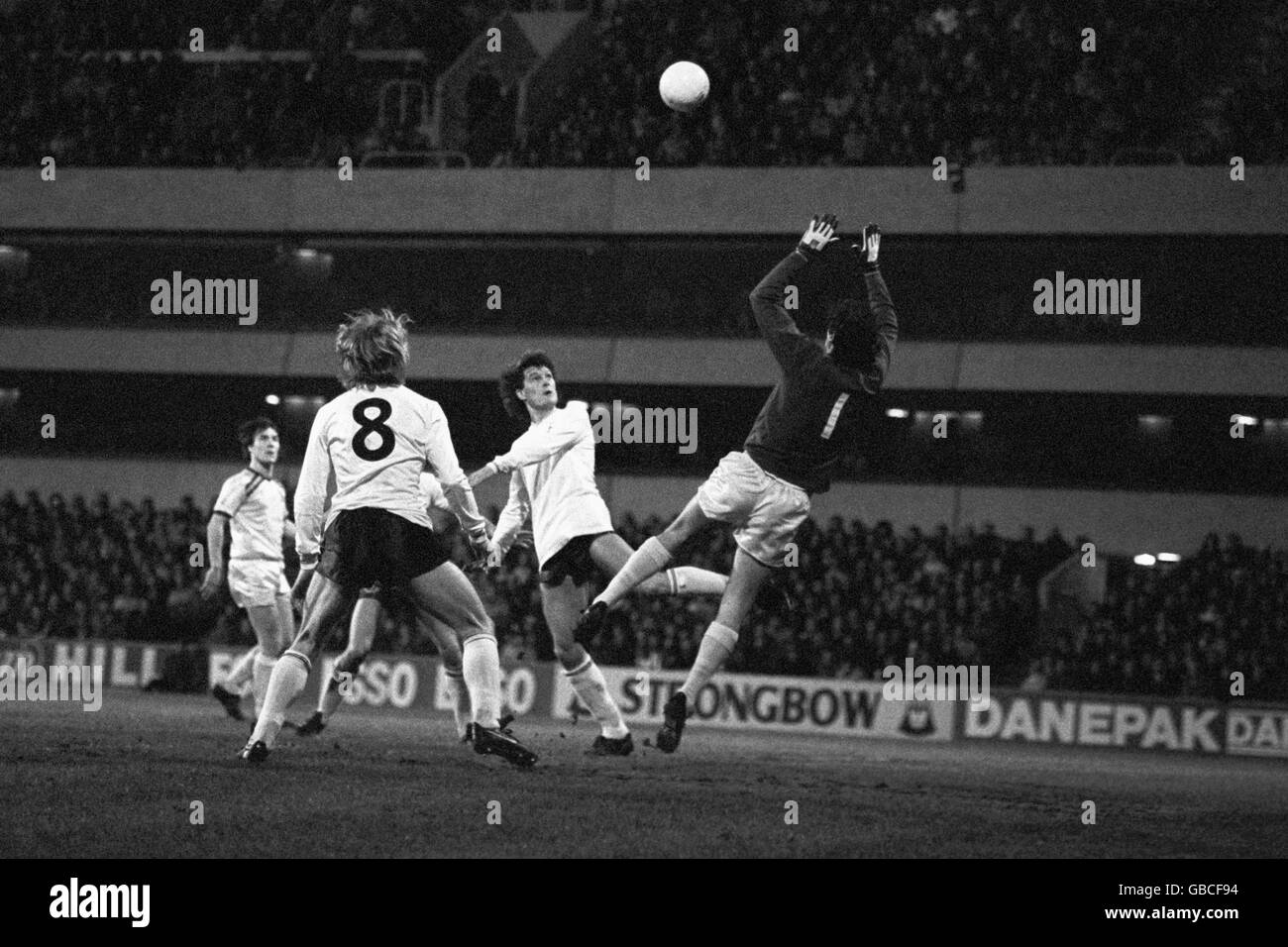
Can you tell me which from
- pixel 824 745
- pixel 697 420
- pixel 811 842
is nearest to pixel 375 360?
pixel 811 842

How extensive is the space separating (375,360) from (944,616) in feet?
50.4

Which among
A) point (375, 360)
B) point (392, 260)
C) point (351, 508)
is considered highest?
point (392, 260)

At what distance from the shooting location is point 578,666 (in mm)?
12445

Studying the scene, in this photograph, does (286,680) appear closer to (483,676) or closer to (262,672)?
(483,676)

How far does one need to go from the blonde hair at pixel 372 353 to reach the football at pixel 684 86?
332 inches

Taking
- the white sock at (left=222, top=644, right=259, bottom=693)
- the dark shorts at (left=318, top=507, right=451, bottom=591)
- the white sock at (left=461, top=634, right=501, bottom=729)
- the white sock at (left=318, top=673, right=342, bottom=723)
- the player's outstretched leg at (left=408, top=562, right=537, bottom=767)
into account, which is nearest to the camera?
the dark shorts at (left=318, top=507, right=451, bottom=591)

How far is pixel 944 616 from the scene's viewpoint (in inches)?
971

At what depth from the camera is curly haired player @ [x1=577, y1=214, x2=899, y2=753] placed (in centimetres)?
1140

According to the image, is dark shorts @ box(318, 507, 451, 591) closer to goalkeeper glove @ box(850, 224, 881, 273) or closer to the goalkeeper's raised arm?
the goalkeeper's raised arm

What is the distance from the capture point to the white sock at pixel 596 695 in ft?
40.9

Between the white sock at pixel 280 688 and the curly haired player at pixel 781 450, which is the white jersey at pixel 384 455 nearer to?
the white sock at pixel 280 688

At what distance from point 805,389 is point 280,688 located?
12.6 feet

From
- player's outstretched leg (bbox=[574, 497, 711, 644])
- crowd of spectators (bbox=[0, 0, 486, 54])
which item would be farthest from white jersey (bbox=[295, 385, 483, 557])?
crowd of spectators (bbox=[0, 0, 486, 54])
